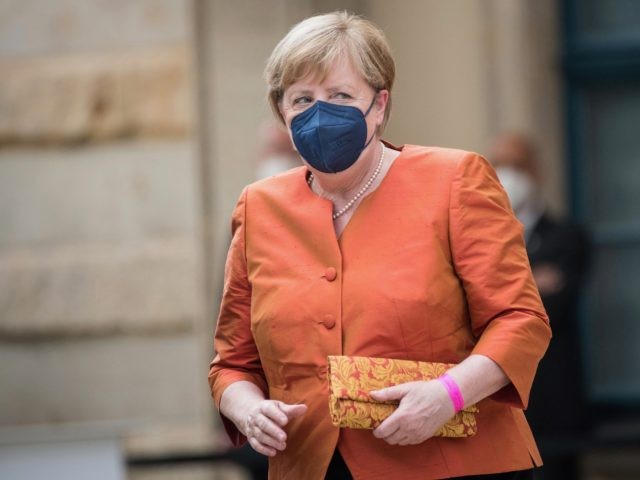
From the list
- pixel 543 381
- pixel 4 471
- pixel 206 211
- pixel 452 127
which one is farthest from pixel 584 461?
pixel 4 471

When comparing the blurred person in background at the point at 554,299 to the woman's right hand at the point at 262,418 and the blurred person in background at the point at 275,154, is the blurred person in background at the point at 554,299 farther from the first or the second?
the woman's right hand at the point at 262,418

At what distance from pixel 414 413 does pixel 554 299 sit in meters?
3.61

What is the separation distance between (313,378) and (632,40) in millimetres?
4530

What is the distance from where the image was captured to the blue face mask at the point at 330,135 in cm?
316

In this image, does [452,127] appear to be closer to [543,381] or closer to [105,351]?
[543,381]

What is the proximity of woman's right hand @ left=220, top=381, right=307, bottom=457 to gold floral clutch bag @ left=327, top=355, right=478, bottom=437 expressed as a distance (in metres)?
0.09

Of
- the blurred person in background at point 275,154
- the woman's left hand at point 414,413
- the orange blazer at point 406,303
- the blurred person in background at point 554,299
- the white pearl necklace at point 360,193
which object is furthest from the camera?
the blurred person in background at point 554,299

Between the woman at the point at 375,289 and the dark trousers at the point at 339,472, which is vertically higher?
the woman at the point at 375,289

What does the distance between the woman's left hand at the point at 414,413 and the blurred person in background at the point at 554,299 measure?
3.56m

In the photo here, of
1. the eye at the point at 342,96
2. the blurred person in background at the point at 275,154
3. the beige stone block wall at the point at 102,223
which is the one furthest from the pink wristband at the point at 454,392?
the beige stone block wall at the point at 102,223

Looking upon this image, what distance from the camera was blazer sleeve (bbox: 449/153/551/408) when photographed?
308 centimetres

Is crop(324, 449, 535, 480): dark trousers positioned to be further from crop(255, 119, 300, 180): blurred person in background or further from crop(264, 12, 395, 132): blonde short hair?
crop(255, 119, 300, 180): blurred person in background

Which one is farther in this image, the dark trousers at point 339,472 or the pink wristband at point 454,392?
the dark trousers at point 339,472

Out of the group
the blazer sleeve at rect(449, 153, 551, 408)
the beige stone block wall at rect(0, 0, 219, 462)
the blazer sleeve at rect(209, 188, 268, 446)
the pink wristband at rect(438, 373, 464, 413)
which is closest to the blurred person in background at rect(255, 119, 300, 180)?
the beige stone block wall at rect(0, 0, 219, 462)
